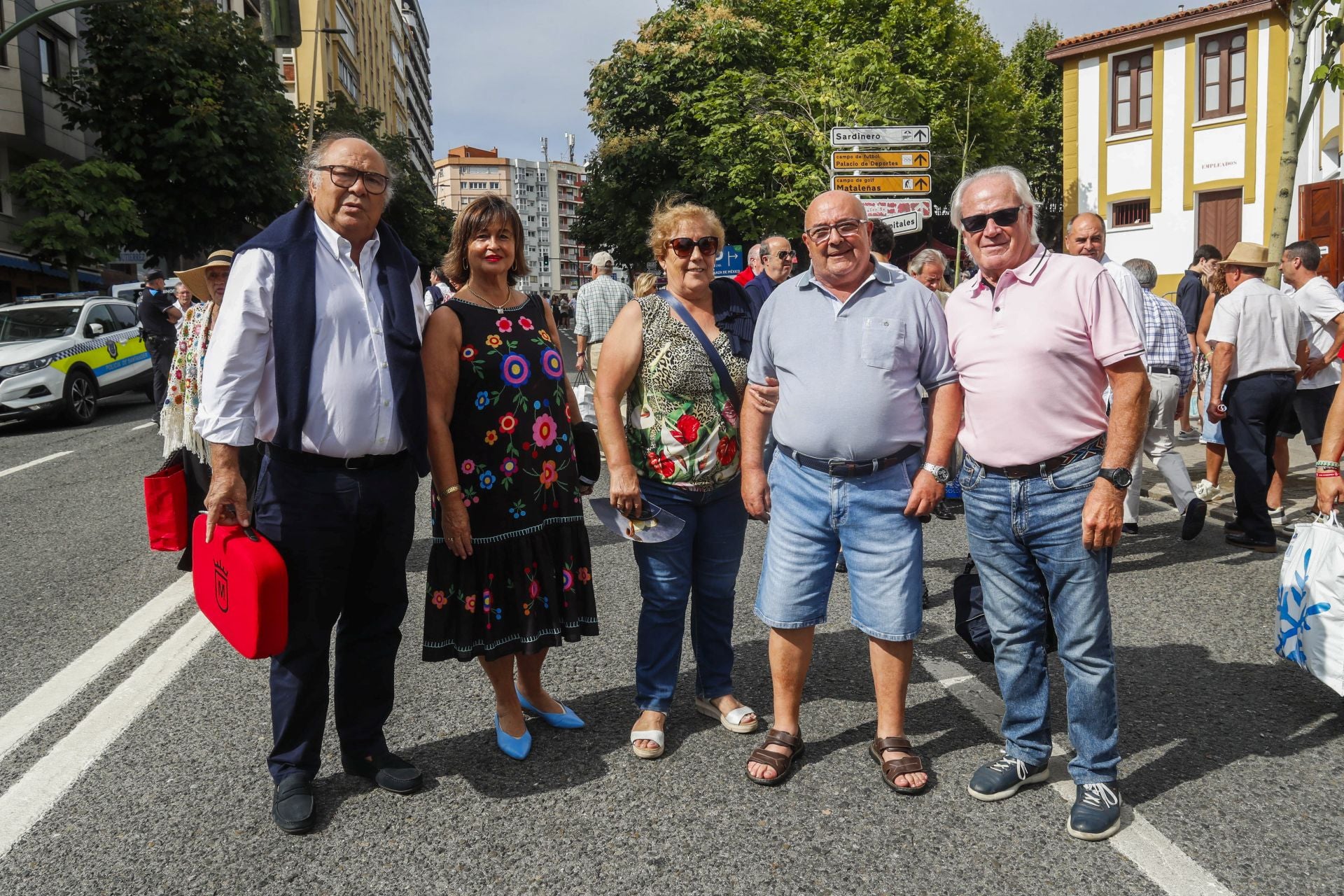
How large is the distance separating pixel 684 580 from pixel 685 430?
56 cm

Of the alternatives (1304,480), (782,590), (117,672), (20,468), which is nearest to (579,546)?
(782,590)

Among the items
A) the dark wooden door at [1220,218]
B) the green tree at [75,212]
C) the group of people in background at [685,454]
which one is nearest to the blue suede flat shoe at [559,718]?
the group of people in background at [685,454]

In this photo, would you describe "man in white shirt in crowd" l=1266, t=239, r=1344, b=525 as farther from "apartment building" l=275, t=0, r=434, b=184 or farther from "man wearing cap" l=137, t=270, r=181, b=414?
"apartment building" l=275, t=0, r=434, b=184

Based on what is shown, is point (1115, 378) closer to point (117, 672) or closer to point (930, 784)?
point (930, 784)

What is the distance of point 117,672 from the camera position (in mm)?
4613

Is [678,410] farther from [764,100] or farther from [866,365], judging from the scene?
[764,100]

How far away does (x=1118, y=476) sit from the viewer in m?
3.00

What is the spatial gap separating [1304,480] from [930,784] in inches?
284

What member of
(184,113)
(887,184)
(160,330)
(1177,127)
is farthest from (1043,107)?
(160,330)

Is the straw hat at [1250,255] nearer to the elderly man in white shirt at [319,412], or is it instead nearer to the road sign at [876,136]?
the road sign at [876,136]

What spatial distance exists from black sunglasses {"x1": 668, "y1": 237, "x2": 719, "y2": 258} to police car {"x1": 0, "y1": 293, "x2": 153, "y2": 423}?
13.3 metres

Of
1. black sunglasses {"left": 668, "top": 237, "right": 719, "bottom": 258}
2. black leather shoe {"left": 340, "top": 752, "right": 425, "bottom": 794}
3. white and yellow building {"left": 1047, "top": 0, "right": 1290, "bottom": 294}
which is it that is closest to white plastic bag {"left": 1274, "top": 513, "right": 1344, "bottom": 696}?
Answer: black sunglasses {"left": 668, "top": 237, "right": 719, "bottom": 258}

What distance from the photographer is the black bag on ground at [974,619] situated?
11.8 feet

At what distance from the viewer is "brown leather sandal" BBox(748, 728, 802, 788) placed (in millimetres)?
3412
